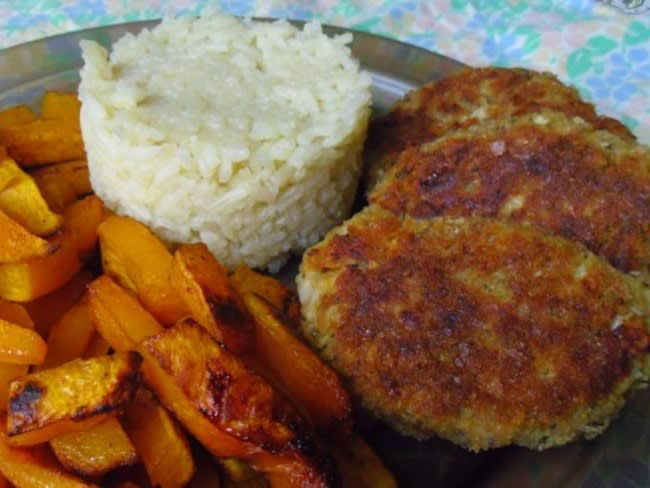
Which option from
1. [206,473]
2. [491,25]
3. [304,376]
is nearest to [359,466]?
[304,376]

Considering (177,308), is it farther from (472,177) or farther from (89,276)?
(472,177)

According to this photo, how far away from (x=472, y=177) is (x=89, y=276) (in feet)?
3.78

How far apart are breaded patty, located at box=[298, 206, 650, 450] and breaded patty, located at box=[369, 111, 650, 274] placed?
11 centimetres

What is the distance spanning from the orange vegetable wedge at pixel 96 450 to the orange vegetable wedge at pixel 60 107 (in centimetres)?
141

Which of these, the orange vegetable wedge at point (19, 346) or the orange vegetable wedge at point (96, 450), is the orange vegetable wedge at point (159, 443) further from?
the orange vegetable wedge at point (19, 346)

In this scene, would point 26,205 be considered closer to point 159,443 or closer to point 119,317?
point 119,317

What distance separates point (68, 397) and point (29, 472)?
0.19m

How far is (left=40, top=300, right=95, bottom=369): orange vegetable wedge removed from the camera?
1912 mm

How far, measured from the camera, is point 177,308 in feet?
6.47

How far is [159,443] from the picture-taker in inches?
64.1

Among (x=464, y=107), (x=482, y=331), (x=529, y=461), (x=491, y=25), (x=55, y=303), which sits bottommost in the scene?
(x=529, y=461)

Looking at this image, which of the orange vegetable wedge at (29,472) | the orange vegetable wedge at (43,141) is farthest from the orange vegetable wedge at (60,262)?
the orange vegetable wedge at (29,472)

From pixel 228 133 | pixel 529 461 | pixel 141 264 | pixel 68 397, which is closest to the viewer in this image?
pixel 68 397

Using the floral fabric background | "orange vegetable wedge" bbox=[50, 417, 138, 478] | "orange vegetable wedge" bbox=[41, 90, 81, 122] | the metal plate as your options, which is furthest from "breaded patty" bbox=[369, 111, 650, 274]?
the floral fabric background
